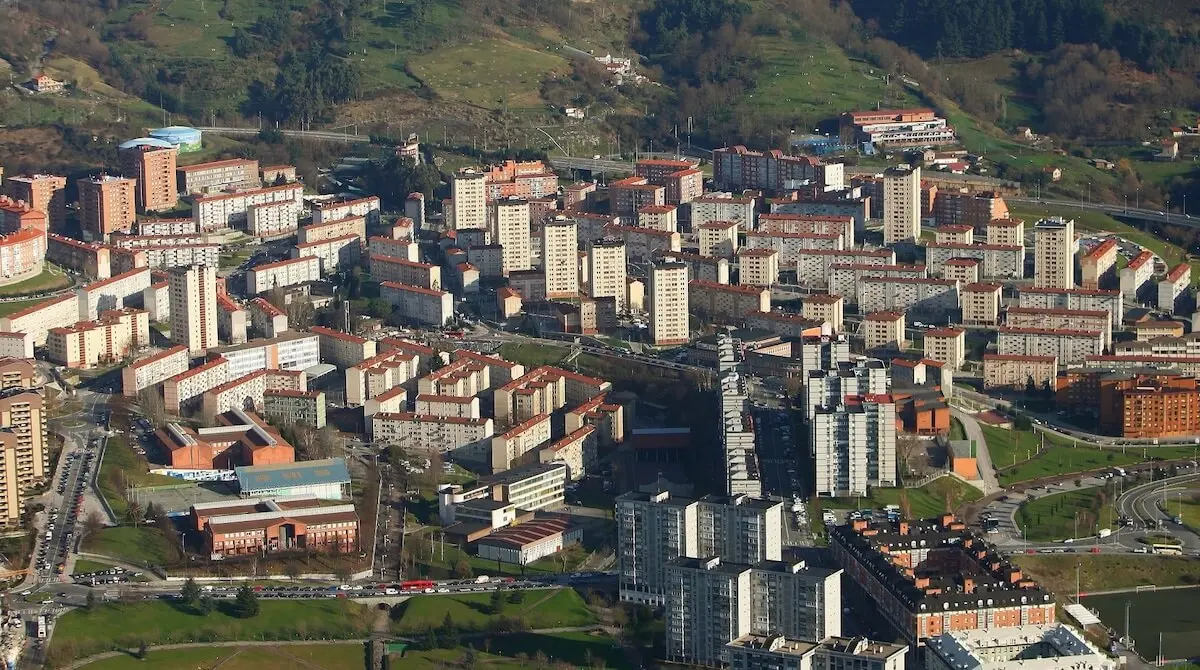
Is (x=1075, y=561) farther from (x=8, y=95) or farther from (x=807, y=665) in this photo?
(x=8, y=95)

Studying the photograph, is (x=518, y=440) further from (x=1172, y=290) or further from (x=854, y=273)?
(x=1172, y=290)

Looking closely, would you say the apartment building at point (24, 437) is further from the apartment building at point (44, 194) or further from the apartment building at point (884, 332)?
the apartment building at point (44, 194)

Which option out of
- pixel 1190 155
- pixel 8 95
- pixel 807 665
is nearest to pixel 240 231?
pixel 8 95

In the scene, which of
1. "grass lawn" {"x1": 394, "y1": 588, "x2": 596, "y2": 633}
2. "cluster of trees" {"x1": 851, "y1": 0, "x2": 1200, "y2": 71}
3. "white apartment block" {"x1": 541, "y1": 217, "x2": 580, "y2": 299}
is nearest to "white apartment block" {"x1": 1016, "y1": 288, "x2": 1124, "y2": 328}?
"white apartment block" {"x1": 541, "y1": 217, "x2": 580, "y2": 299}

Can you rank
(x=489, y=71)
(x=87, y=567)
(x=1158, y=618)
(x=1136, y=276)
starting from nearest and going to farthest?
(x=1158, y=618)
(x=87, y=567)
(x=1136, y=276)
(x=489, y=71)

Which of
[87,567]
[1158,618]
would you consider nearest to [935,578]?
[1158,618]

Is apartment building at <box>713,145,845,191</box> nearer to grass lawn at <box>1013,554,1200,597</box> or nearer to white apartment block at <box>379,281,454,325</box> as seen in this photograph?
white apartment block at <box>379,281,454,325</box>

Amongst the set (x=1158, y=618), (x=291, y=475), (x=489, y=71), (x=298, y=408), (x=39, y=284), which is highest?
(x=489, y=71)

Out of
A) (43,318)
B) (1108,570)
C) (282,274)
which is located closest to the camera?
(1108,570)
